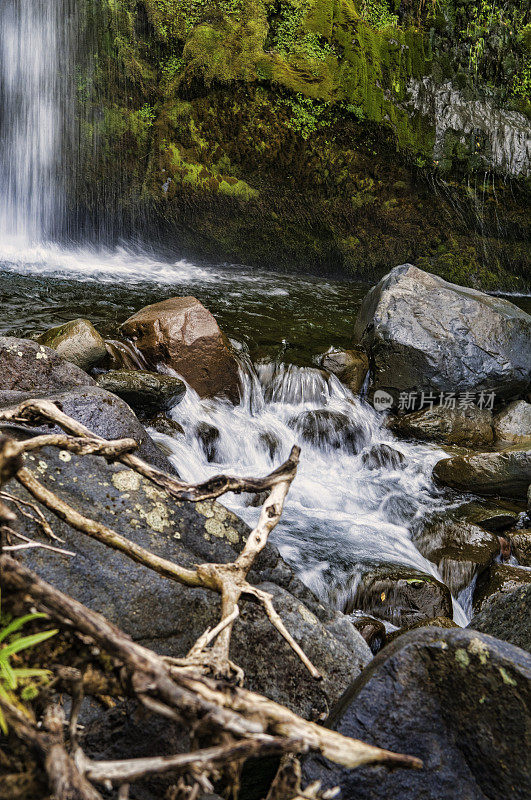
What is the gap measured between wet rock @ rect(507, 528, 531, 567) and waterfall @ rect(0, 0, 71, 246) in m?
9.81

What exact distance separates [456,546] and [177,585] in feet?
11.4

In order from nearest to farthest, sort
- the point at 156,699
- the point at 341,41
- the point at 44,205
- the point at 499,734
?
the point at 156,699, the point at 499,734, the point at 341,41, the point at 44,205

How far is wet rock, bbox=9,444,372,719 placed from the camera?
1965mm

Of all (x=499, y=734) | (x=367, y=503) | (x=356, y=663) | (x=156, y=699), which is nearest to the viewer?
(x=156, y=699)

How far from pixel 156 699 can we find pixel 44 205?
12.0 m

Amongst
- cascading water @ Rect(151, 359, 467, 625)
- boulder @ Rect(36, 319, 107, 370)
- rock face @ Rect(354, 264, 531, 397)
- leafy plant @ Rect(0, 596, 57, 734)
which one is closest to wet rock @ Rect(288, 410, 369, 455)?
cascading water @ Rect(151, 359, 467, 625)

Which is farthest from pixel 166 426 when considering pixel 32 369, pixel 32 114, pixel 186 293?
pixel 32 114

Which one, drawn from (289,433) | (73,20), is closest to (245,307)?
(289,433)

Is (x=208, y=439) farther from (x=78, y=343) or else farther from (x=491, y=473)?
(x=491, y=473)

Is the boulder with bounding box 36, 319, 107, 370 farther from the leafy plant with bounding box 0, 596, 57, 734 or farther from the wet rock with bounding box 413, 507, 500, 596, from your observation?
the leafy plant with bounding box 0, 596, 57, 734

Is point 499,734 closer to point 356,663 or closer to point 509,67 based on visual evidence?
point 356,663

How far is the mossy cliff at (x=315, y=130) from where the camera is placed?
34.6 ft

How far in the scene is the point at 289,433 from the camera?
6.27 meters

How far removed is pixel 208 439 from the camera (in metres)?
5.66
